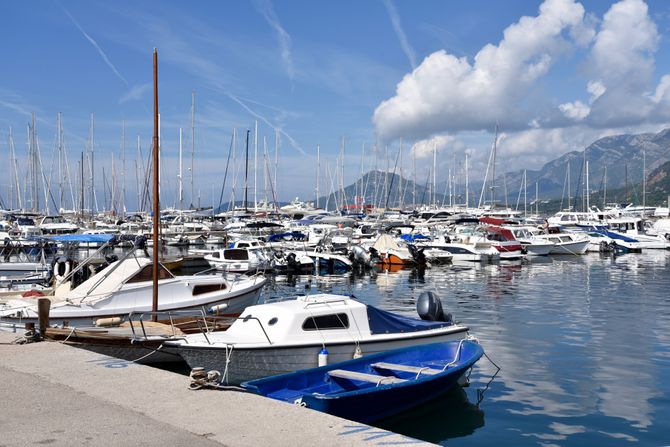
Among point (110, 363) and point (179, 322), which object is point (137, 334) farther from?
point (110, 363)

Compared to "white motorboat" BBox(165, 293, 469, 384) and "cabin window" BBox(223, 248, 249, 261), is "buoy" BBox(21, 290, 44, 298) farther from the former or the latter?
"cabin window" BBox(223, 248, 249, 261)

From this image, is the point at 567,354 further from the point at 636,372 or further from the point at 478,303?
the point at 478,303

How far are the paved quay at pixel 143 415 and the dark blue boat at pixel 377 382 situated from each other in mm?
2109

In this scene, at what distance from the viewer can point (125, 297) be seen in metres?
20.9

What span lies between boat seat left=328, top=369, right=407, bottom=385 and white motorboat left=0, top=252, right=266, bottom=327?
8.23m

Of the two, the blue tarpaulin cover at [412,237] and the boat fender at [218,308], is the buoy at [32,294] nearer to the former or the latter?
the boat fender at [218,308]

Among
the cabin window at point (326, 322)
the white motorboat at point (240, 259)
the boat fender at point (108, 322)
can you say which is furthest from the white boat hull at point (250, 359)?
the white motorboat at point (240, 259)

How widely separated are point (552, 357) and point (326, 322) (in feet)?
24.9

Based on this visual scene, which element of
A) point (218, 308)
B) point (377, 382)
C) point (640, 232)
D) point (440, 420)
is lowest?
point (440, 420)

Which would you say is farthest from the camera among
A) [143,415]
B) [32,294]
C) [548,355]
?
[32,294]

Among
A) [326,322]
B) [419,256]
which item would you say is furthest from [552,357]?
[419,256]

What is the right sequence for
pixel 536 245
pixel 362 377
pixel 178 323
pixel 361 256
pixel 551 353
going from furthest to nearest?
pixel 536 245 < pixel 361 256 < pixel 551 353 < pixel 178 323 < pixel 362 377

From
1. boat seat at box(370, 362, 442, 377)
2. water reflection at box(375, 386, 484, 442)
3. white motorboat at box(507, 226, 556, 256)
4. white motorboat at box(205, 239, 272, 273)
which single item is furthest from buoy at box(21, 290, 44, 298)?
white motorboat at box(507, 226, 556, 256)

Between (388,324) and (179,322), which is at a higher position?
(388,324)
